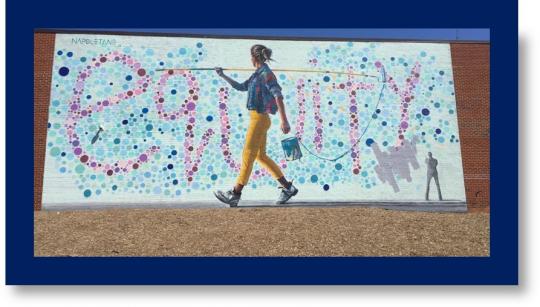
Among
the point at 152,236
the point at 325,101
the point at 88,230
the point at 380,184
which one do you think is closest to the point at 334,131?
the point at 325,101

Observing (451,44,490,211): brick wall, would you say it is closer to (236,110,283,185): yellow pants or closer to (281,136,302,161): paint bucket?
(281,136,302,161): paint bucket

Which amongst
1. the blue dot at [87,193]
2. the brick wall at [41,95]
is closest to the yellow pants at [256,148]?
the blue dot at [87,193]

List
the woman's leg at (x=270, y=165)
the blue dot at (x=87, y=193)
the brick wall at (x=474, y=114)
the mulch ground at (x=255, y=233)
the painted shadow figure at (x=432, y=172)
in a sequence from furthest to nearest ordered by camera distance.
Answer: the brick wall at (x=474, y=114)
the painted shadow figure at (x=432, y=172)
the woman's leg at (x=270, y=165)
the blue dot at (x=87, y=193)
the mulch ground at (x=255, y=233)

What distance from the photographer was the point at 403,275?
31.7ft

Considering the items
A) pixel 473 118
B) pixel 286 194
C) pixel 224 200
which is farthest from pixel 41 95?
pixel 473 118

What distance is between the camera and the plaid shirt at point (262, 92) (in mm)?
11172

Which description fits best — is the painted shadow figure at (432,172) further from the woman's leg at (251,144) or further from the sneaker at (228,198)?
the sneaker at (228,198)

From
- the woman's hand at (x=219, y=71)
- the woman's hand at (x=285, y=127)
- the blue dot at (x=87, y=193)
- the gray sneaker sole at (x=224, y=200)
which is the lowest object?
the gray sneaker sole at (x=224, y=200)

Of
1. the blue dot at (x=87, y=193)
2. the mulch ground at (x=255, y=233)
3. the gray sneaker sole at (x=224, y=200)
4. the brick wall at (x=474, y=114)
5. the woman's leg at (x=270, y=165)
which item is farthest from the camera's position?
the brick wall at (x=474, y=114)

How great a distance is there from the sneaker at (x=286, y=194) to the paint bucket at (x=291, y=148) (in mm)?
555

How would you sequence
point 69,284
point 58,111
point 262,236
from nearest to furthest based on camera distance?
point 69,284 < point 262,236 < point 58,111

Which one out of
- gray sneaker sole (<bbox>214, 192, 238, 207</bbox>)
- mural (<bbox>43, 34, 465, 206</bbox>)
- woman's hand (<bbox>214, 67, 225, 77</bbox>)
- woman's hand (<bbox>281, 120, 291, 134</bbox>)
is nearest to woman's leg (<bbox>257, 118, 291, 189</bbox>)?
mural (<bbox>43, 34, 465, 206</bbox>)

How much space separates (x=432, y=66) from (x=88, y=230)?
22.9 feet

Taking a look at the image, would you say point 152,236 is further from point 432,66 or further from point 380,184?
point 432,66
